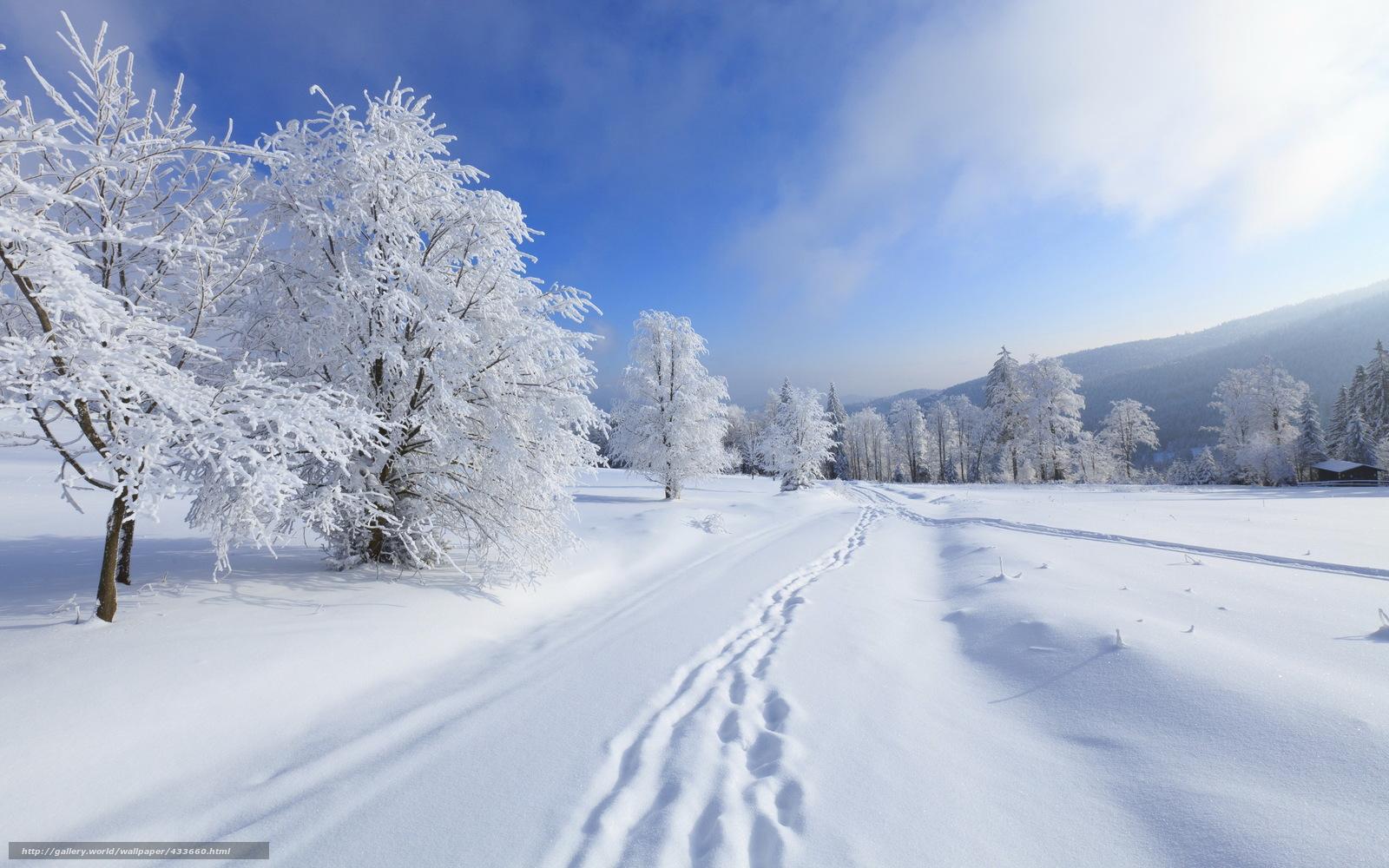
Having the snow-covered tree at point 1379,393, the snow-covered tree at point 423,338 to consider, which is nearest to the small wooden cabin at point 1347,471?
the snow-covered tree at point 1379,393

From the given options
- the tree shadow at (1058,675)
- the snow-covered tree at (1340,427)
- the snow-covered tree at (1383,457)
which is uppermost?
the snow-covered tree at (1340,427)

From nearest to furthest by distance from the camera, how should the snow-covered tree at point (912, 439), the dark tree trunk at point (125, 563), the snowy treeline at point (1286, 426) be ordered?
the dark tree trunk at point (125, 563) → the snowy treeline at point (1286, 426) → the snow-covered tree at point (912, 439)

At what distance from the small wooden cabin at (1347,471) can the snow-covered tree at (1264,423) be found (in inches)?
61.4

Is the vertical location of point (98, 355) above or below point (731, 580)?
above

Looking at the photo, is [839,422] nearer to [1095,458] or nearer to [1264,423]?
[1095,458]

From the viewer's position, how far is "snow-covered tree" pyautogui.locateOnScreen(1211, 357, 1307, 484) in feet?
112

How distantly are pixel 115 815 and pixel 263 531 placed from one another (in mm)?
2629

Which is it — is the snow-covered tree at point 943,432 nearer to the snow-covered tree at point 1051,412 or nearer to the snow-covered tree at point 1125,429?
the snow-covered tree at point 1125,429

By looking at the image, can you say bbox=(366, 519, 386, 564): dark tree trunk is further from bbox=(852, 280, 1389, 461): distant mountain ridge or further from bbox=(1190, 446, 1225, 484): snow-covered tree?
bbox=(852, 280, 1389, 461): distant mountain ridge

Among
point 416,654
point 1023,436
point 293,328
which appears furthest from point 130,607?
point 1023,436

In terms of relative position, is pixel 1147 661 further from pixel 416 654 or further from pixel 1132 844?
pixel 416 654

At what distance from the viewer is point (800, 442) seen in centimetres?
3416

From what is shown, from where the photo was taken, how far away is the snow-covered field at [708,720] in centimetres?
267

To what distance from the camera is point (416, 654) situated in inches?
212
